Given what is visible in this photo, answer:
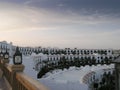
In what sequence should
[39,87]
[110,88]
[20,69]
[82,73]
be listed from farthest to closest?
[82,73]
[110,88]
[20,69]
[39,87]

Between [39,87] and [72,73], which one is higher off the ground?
[39,87]

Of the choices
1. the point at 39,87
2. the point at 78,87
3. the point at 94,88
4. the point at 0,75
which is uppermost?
the point at 39,87

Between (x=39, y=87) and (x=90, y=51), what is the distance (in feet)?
392

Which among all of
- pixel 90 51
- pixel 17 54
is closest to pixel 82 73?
pixel 17 54

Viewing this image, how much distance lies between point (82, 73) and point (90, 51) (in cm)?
7182

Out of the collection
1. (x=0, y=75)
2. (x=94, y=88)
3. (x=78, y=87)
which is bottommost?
(x=94, y=88)

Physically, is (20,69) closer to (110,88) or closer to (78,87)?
(78,87)

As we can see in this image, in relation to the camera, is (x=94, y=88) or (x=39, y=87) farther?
(x=94, y=88)

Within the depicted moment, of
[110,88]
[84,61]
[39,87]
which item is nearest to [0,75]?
[39,87]

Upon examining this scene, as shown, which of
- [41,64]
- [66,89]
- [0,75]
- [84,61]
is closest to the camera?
[0,75]

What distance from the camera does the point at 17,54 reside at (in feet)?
19.7

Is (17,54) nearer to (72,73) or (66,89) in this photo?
(66,89)

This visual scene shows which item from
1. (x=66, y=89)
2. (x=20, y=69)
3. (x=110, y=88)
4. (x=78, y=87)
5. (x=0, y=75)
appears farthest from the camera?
(x=110, y=88)

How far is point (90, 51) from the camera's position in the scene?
12188cm
